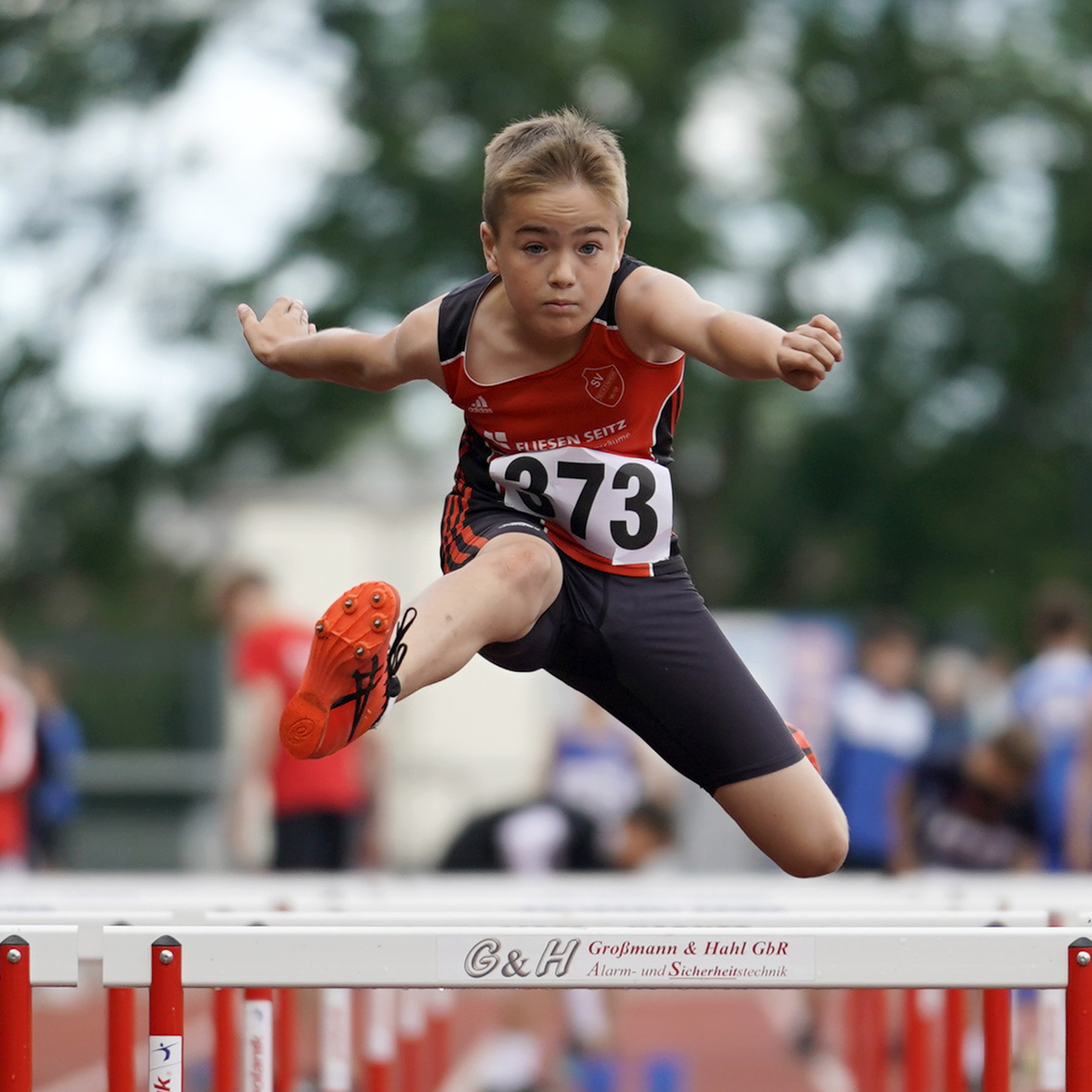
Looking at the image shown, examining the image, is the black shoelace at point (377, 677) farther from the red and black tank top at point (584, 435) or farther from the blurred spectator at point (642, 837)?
the blurred spectator at point (642, 837)

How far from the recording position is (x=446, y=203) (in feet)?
53.2

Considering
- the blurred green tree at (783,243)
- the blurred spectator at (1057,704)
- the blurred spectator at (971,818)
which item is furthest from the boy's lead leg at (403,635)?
the blurred green tree at (783,243)

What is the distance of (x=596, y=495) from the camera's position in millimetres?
3322

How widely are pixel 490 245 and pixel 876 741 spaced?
5.14 m

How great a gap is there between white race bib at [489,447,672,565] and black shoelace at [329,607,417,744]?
1.28 ft

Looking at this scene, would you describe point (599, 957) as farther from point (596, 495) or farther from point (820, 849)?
point (596, 495)

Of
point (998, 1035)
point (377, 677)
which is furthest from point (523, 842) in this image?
point (377, 677)

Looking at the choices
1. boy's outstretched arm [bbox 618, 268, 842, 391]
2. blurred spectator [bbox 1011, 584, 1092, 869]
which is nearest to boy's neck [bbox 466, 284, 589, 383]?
boy's outstretched arm [bbox 618, 268, 842, 391]

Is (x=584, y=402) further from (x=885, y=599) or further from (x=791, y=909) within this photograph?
(x=885, y=599)

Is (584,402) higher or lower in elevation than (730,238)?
lower

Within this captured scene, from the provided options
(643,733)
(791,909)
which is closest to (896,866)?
(791,909)

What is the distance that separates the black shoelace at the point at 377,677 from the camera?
2.96m

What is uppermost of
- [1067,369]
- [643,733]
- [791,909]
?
[1067,369]

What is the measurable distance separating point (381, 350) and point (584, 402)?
42 cm
